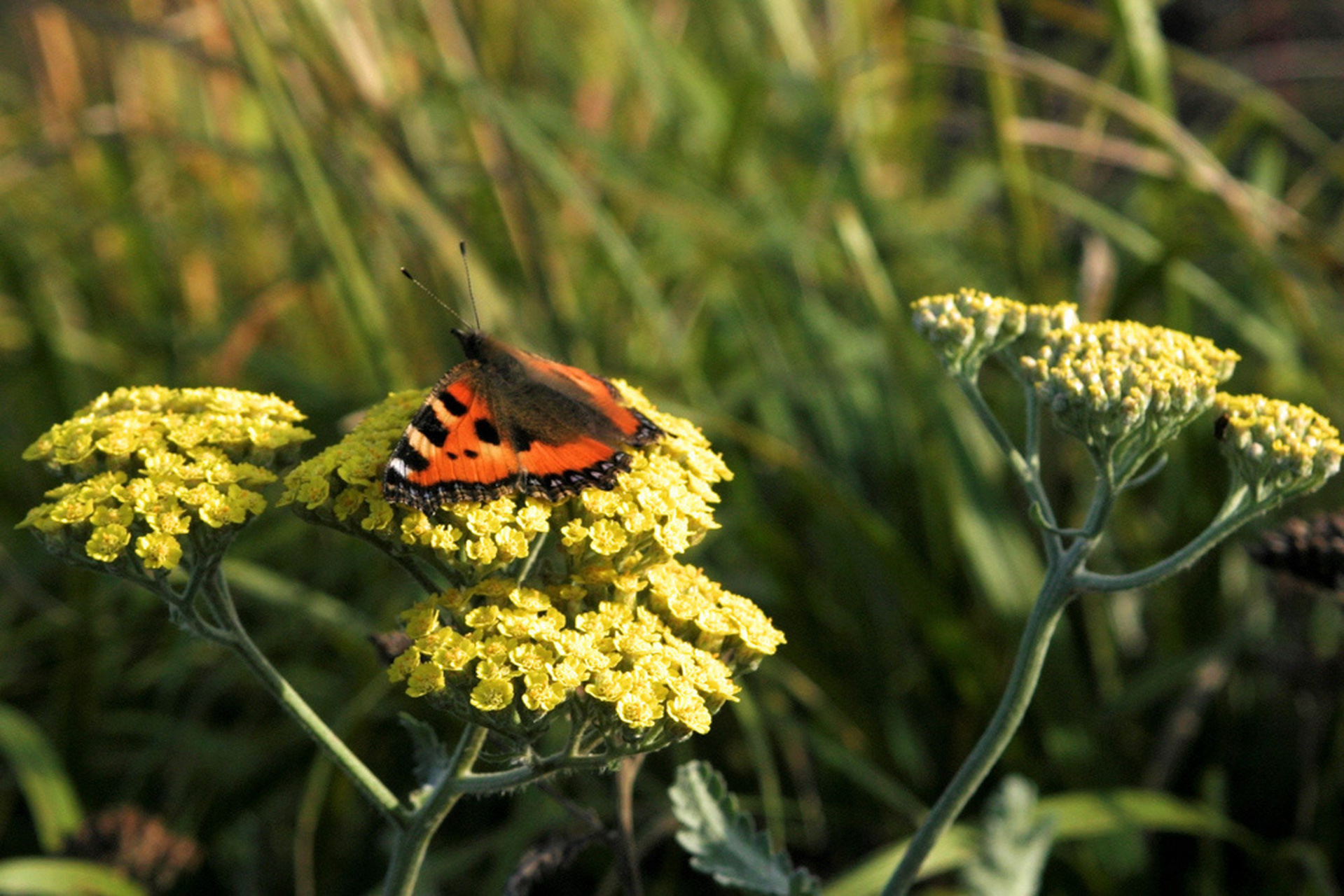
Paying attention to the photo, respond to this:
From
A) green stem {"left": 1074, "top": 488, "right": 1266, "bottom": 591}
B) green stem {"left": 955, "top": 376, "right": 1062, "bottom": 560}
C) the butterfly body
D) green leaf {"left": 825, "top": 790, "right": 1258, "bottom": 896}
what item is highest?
the butterfly body

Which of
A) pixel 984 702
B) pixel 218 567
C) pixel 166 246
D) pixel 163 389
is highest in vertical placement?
pixel 166 246

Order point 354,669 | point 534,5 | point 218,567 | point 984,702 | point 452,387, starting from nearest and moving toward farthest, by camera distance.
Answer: point 218,567
point 452,387
point 984,702
point 354,669
point 534,5

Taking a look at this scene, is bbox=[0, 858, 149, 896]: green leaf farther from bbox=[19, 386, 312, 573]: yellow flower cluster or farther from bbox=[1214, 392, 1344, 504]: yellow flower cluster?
bbox=[1214, 392, 1344, 504]: yellow flower cluster

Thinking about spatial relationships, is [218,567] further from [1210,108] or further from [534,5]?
[1210,108]

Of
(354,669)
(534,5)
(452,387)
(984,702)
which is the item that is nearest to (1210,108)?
(534,5)

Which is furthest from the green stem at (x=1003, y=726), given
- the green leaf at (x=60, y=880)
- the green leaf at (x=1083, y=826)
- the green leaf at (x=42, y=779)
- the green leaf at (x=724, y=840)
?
the green leaf at (x=42, y=779)

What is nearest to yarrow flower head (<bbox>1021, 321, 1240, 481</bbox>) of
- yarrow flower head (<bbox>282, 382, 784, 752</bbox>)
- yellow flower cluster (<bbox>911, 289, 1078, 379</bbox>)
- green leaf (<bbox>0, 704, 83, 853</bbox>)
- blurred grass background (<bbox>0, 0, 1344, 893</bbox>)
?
yellow flower cluster (<bbox>911, 289, 1078, 379</bbox>)
